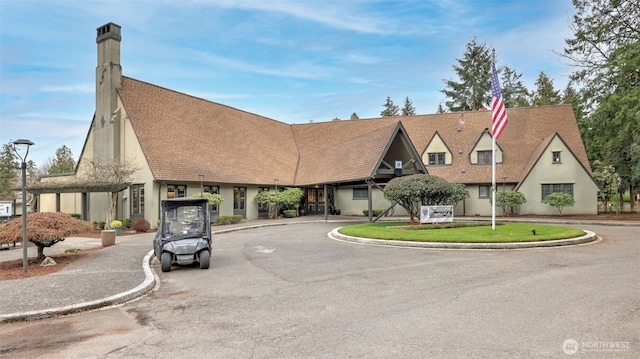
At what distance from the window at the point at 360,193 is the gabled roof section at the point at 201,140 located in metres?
5.71

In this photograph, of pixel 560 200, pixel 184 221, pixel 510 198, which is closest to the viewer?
pixel 184 221

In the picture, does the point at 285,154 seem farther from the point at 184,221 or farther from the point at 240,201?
the point at 184,221

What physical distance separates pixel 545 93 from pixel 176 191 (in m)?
57.0

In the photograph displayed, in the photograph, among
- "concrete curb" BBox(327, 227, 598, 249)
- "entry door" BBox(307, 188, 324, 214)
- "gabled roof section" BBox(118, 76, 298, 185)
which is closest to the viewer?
"concrete curb" BBox(327, 227, 598, 249)

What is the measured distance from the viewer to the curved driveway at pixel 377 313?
4941 mm

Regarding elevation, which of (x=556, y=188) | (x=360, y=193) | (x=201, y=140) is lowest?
(x=360, y=193)

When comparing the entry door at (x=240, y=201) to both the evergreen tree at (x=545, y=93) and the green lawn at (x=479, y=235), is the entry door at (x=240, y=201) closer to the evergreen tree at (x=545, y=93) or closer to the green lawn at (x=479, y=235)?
the green lawn at (x=479, y=235)

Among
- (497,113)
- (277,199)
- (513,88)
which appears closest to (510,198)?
(497,113)

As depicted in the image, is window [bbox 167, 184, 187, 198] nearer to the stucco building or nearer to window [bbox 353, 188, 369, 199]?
the stucco building

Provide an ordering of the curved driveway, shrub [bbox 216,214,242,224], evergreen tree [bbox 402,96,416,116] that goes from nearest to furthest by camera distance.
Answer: the curved driveway
shrub [bbox 216,214,242,224]
evergreen tree [bbox 402,96,416,116]

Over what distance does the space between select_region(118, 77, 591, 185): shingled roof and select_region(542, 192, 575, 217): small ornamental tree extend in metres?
3.37

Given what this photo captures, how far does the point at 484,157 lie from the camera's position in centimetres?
3306

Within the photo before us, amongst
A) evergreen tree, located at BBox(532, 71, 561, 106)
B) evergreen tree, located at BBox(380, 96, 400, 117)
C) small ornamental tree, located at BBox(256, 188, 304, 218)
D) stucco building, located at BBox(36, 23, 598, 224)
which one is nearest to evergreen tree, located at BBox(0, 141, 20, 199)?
stucco building, located at BBox(36, 23, 598, 224)

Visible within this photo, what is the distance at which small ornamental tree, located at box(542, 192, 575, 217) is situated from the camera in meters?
27.8
